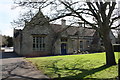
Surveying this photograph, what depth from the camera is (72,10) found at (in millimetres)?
10820

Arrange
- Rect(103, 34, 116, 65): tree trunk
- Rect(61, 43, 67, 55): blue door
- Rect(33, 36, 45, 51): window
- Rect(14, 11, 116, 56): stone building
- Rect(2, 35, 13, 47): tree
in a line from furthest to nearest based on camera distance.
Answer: Rect(2, 35, 13, 47): tree
Rect(61, 43, 67, 55): blue door
Rect(33, 36, 45, 51): window
Rect(14, 11, 116, 56): stone building
Rect(103, 34, 116, 65): tree trunk

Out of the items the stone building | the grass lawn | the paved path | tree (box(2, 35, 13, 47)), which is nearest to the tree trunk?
the grass lawn

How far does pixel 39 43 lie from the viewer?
23.9m

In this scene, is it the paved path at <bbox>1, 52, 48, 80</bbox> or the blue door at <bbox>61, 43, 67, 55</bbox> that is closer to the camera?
the paved path at <bbox>1, 52, 48, 80</bbox>

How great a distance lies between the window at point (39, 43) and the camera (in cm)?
2364

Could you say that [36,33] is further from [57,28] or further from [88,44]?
[88,44]

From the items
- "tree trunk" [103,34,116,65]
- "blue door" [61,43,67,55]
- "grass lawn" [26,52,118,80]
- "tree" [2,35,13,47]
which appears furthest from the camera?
"tree" [2,35,13,47]

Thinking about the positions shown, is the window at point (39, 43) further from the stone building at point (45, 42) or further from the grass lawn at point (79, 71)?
the grass lawn at point (79, 71)

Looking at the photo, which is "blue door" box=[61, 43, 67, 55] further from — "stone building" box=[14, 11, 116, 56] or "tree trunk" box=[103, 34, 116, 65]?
"tree trunk" box=[103, 34, 116, 65]

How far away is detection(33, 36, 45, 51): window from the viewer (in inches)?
931

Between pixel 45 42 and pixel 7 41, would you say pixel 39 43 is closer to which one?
pixel 45 42

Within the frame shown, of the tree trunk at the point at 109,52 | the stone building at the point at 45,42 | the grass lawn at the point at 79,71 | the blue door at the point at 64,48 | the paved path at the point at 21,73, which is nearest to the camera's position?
the grass lawn at the point at 79,71

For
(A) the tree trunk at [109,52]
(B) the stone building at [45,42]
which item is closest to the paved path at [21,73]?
(A) the tree trunk at [109,52]

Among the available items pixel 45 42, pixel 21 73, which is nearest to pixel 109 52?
pixel 21 73
